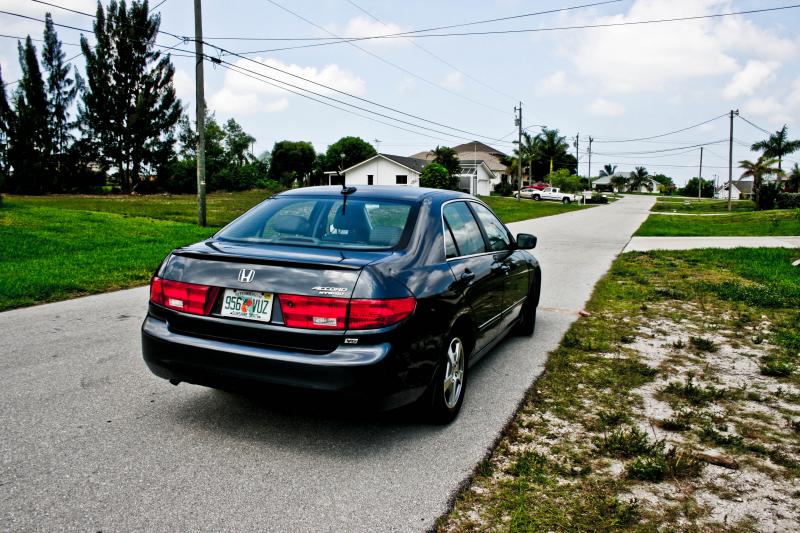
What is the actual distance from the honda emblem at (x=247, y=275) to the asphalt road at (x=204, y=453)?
2.61ft

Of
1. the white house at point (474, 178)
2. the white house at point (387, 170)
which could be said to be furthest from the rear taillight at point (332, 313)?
the white house at point (474, 178)

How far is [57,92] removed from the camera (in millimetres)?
50719

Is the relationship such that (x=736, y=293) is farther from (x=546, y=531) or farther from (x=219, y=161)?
(x=219, y=161)

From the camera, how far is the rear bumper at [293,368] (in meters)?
3.20

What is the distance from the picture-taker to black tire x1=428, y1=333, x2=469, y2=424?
374 cm

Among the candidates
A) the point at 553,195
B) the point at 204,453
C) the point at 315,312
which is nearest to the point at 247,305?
the point at 315,312

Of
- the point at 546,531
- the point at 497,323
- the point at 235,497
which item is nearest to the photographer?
the point at 546,531

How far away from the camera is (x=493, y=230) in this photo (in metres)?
5.45

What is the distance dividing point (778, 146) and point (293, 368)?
255 feet

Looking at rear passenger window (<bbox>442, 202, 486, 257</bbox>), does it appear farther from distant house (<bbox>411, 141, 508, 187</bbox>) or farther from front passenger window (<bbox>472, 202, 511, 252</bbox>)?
distant house (<bbox>411, 141, 508, 187</bbox>)

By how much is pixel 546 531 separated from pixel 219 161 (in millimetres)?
69184

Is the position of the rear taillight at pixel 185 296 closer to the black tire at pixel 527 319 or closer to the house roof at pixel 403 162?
the black tire at pixel 527 319

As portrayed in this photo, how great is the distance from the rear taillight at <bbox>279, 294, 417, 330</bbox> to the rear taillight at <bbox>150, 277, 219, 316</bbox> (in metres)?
0.51

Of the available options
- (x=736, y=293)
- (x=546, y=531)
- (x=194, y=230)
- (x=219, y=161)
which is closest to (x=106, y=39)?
(x=219, y=161)
